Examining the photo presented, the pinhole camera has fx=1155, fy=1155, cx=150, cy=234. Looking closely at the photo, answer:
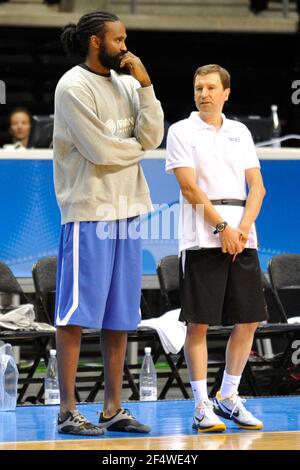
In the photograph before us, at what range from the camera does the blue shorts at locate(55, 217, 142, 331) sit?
516 cm

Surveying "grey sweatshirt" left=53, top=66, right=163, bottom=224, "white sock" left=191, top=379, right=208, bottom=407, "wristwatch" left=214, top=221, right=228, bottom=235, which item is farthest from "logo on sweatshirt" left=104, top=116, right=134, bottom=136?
"white sock" left=191, top=379, right=208, bottom=407

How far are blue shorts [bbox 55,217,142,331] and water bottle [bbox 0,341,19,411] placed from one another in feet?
4.36

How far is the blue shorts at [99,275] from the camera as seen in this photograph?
5.16 m

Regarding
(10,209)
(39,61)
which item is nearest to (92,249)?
(10,209)

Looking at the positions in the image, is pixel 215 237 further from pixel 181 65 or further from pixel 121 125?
pixel 181 65

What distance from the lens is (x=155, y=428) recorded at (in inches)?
216

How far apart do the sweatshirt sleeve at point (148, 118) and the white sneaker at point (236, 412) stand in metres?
1.34

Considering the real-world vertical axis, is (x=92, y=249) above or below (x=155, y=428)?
above

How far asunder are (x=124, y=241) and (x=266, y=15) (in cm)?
999

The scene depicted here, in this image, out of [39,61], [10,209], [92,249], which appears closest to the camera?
[92,249]

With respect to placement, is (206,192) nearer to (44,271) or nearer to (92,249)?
(92,249)

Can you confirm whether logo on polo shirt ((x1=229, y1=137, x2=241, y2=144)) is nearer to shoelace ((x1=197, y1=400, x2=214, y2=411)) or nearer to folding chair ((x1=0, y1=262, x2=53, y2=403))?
shoelace ((x1=197, y1=400, x2=214, y2=411))

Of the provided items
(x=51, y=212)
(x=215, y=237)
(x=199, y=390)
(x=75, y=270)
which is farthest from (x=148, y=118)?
(x=51, y=212)

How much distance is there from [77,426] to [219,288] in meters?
0.93
